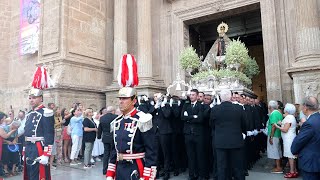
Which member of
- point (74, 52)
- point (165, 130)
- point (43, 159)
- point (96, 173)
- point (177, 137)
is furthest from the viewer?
point (74, 52)

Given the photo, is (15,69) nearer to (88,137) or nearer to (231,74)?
(88,137)

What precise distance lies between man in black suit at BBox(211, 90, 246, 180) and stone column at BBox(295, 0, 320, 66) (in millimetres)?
4661

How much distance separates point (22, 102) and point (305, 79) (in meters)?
13.2

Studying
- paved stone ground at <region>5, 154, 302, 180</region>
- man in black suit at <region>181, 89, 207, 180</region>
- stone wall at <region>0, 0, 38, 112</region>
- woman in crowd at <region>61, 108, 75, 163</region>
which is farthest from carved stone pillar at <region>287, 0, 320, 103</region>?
stone wall at <region>0, 0, 38, 112</region>

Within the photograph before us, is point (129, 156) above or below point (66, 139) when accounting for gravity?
above

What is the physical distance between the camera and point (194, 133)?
6.30 meters

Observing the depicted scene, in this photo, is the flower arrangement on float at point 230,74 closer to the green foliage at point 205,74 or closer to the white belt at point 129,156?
the green foliage at point 205,74

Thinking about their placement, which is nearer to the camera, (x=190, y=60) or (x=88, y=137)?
(x=88, y=137)

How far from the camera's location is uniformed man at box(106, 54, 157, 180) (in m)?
3.18

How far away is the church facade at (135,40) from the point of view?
1038cm

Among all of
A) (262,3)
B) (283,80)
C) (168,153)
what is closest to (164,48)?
(262,3)

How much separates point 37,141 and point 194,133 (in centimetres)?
325

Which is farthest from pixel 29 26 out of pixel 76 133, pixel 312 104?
pixel 312 104

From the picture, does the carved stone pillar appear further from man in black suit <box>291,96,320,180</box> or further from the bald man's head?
man in black suit <box>291,96,320,180</box>
